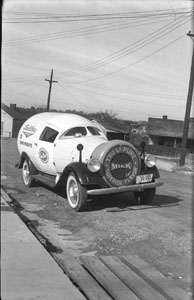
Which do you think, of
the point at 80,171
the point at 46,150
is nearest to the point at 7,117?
the point at 80,171

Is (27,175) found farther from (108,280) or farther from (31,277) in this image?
(31,277)

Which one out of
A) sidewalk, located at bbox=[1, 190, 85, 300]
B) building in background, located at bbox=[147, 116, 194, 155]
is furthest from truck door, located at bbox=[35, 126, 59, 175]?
building in background, located at bbox=[147, 116, 194, 155]

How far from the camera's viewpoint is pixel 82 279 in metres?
3.68

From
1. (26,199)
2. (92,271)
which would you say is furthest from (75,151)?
(92,271)

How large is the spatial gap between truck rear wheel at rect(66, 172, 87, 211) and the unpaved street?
13cm

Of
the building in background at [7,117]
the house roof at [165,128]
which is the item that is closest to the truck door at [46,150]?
the building in background at [7,117]

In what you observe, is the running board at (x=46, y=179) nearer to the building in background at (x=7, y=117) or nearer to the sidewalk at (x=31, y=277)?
the sidewalk at (x=31, y=277)

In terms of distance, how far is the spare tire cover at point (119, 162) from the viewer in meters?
6.99

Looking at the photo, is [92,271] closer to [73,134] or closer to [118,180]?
[118,180]

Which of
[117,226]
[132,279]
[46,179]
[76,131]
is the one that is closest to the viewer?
[132,279]

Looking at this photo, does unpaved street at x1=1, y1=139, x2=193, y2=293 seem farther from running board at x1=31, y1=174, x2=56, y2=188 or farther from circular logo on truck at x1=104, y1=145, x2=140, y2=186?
circular logo on truck at x1=104, y1=145, x2=140, y2=186

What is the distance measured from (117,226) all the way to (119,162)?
4.63 feet

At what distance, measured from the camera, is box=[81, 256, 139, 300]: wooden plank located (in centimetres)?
324

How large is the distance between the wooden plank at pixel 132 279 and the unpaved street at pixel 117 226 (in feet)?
1.56
